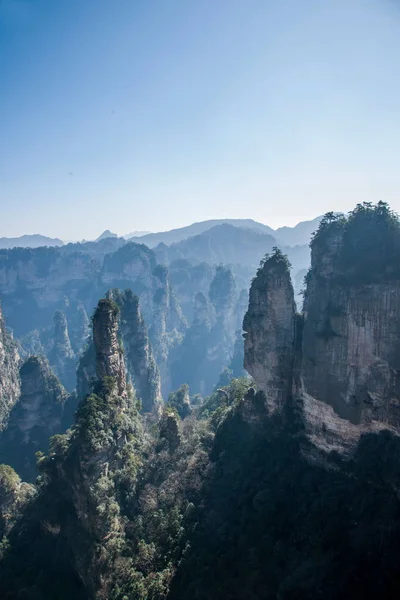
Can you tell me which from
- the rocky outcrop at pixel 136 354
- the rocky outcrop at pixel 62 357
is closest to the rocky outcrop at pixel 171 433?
the rocky outcrop at pixel 136 354

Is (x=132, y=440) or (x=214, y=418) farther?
(x=214, y=418)

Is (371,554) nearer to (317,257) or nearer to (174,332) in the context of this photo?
(317,257)

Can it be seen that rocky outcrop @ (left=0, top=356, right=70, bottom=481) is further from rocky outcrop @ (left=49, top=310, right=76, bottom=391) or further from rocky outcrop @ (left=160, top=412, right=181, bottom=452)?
rocky outcrop @ (left=49, top=310, right=76, bottom=391)

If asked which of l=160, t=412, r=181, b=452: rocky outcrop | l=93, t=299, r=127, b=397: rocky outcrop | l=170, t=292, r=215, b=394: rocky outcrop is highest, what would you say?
l=93, t=299, r=127, b=397: rocky outcrop

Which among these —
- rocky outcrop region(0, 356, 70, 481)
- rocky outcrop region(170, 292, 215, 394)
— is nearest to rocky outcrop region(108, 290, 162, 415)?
rocky outcrop region(0, 356, 70, 481)

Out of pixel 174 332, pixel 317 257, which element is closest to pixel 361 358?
pixel 317 257

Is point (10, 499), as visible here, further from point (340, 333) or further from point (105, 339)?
point (340, 333)

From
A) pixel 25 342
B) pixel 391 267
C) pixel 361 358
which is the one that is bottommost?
pixel 25 342
